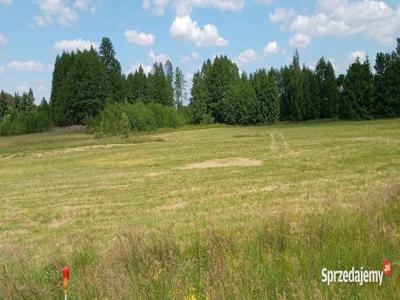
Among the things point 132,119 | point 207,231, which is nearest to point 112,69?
point 132,119

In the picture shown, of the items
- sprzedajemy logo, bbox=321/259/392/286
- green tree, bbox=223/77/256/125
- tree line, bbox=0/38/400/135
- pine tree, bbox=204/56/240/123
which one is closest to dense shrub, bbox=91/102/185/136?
tree line, bbox=0/38/400/135

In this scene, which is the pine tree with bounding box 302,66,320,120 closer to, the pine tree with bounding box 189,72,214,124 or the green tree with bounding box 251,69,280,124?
the green tree with bounding box 251,69,280,124

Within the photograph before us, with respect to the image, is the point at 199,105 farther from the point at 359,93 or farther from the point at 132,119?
the point at 359,93

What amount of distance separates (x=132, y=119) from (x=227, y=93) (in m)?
29.4

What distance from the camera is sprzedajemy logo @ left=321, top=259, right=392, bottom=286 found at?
15.0ft

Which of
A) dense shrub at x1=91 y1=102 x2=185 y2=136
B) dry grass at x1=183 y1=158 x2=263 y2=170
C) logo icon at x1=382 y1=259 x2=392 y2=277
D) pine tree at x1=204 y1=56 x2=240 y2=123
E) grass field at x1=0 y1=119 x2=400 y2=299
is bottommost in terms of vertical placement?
dry grass at x1=183 y1=158 x2=263 y2=170

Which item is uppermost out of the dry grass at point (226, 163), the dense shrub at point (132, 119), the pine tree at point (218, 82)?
the pine tree at point (218, 82)

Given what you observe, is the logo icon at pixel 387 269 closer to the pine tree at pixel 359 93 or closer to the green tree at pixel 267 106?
the pine tree at pixel 359 93

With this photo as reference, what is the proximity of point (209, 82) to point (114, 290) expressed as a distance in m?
104

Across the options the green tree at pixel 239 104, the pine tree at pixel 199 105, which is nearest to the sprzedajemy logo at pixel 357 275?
the green tree at pixel 239 104

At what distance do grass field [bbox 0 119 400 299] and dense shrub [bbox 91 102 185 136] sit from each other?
47200 mm

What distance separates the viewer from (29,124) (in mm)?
94688

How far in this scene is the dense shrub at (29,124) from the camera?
94000mm

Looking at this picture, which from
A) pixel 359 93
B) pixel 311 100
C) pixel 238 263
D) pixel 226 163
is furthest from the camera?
pixel 311 100
